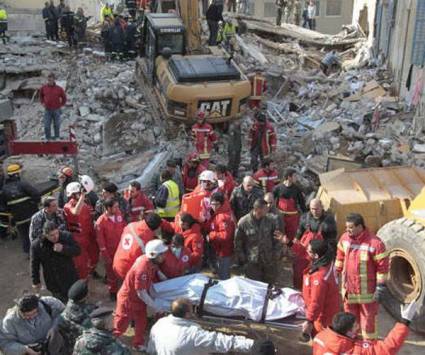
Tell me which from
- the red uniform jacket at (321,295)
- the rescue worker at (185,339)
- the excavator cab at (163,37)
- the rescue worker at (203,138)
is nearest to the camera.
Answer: the rescue worker at (185,339)

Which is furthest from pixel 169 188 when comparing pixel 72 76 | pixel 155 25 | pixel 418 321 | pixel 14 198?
pixel 72 76

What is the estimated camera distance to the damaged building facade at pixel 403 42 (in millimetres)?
12805

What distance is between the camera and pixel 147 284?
607cm

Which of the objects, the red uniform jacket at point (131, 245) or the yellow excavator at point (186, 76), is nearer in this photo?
the red uniform jacket at point (131, 245)

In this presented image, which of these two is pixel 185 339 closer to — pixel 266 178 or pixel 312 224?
pixel 312 224

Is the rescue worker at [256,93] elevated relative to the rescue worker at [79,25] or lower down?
lower down

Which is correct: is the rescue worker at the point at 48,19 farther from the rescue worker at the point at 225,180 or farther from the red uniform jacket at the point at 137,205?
the red uniform jacket at the point at 137,205

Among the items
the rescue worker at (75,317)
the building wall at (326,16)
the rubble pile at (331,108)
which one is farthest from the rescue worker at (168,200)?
the building wall at (326,16)

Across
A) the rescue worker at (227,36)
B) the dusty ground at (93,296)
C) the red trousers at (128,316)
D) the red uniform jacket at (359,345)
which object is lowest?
the dusty ground at (93,296)

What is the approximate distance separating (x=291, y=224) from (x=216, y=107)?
460 centimetres

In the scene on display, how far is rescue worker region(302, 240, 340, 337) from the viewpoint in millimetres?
5918

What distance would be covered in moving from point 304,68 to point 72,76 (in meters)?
7.29

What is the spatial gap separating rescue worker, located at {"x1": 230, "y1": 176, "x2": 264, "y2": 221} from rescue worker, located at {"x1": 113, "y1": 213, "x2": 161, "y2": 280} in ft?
5.89

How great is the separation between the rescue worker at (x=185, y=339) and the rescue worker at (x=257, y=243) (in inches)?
79.7
